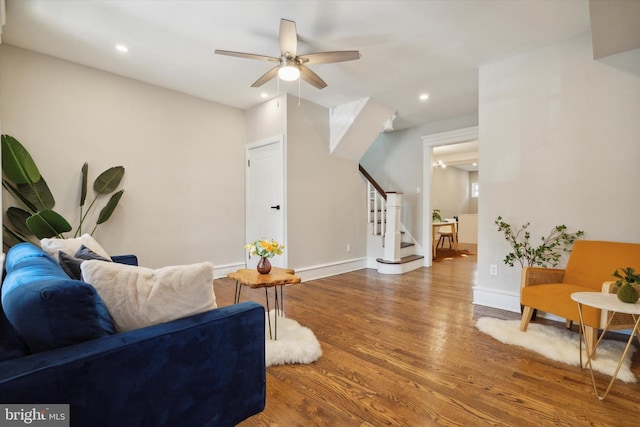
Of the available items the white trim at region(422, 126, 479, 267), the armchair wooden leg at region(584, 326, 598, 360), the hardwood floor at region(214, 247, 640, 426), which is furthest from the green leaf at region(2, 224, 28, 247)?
the white trim at region(422, 126, 479, 267)

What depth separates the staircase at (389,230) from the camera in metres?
4.97

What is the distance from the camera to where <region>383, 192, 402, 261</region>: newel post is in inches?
197

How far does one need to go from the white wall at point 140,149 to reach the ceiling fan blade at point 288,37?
7.65ft

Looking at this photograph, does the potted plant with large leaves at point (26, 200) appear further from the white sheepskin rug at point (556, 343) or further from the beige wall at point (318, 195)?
the white sheepskin rug at point (556, 343)

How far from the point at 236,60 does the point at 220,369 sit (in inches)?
122

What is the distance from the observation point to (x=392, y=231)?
5.02 meters

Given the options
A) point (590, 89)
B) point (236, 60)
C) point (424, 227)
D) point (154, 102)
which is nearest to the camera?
point (590, 89)

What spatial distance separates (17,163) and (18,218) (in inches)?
21.8

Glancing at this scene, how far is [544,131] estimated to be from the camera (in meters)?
2.91

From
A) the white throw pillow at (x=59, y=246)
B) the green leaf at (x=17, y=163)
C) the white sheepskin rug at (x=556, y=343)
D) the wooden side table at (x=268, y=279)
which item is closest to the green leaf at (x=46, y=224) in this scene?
the green leaf at (x=17, y=163)

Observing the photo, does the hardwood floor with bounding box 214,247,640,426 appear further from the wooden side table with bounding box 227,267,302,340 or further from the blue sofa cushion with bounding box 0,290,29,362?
the blue sofa cushion with bounding box 0,290,29,362

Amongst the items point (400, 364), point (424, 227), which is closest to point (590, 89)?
point (400, 364)

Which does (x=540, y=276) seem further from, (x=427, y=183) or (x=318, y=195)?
(x=427, y=183)

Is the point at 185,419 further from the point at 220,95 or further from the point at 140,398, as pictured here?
the point at 220,95
